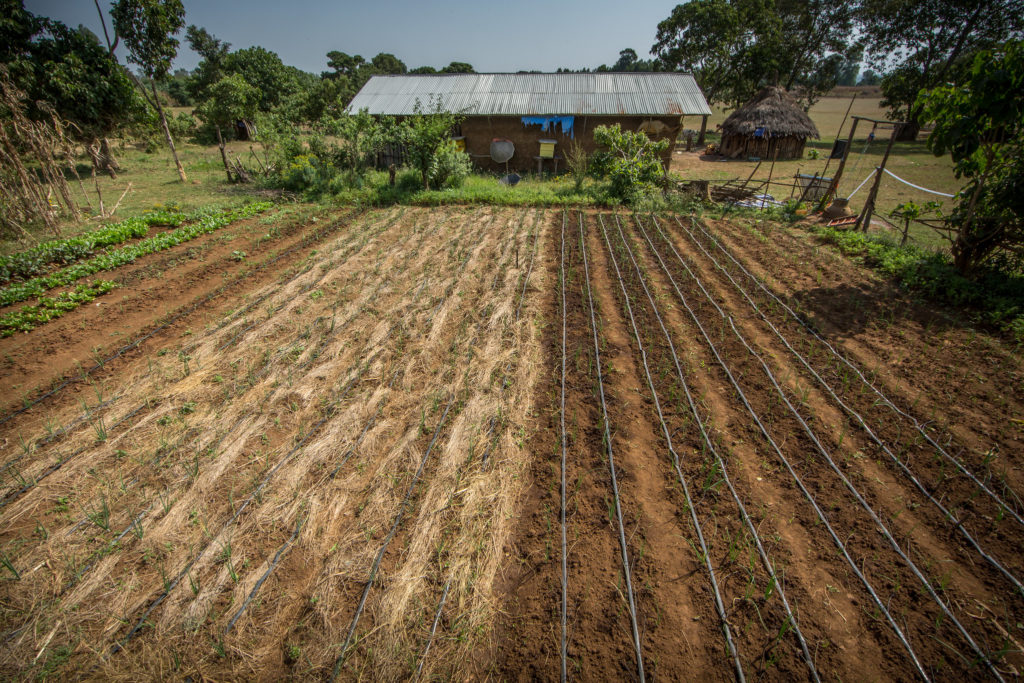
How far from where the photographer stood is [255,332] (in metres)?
5.93

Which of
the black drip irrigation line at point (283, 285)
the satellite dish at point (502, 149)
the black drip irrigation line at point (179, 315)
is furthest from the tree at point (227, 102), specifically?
the satellite dish at point (502, 149)

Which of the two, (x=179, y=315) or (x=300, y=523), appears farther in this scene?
(x=179, y=315)

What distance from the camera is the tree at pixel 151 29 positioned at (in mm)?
12461

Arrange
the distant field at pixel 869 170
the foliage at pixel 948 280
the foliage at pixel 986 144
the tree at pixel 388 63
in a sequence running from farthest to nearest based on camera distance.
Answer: the tree at pixel 388 63, the distant field at pixel 869 170, the foliage at pixel 948 280, the foliage at pixel 986 144

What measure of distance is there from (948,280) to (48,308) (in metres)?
14.4

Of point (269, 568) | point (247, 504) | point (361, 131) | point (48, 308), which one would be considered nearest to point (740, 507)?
point (269, 568)

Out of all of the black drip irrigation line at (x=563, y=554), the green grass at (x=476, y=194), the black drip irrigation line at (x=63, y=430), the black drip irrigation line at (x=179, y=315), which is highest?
the green grass at (x=476, y=194)

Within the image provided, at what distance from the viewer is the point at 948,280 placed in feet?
22.7

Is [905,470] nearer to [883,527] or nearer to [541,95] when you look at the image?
[883,527]

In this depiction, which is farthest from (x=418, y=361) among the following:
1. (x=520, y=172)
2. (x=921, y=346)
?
(x=520, y=172)

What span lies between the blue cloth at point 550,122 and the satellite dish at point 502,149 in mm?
960

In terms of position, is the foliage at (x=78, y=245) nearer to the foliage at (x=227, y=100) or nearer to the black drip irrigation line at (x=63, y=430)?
the black drip irrigation line at (x=63, y=430)

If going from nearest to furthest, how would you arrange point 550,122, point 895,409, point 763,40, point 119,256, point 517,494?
point 517,494, point 895,409, point 119,256, point 550,122, point 763,40

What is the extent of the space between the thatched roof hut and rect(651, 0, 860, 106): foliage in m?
5.69
